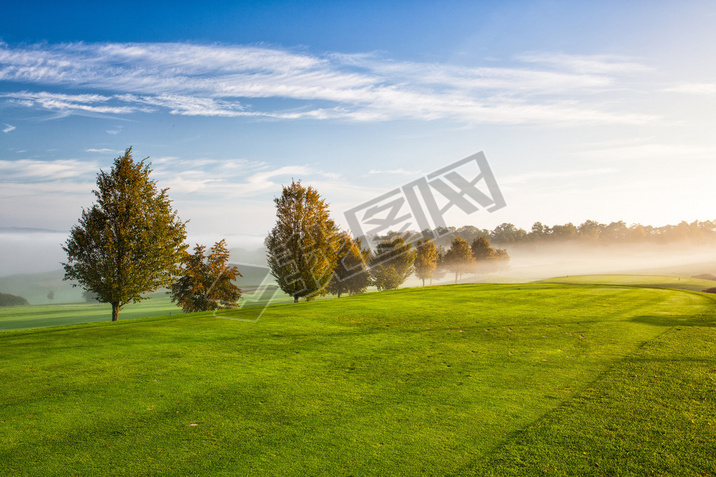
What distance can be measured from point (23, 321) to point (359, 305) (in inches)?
1569

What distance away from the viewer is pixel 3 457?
586 cm

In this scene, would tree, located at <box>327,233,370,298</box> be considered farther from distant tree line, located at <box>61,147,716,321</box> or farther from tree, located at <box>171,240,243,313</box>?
tree, located at <box>171,240,243,313</box>

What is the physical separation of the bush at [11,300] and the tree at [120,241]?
77592 millimetres

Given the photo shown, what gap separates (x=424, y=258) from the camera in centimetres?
6172

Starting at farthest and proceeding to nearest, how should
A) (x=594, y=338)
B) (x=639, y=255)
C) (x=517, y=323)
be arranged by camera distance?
(x=639, y=255) < (x=517, y=323) < (x=594, y=338)

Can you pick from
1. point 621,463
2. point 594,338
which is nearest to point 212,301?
point 594,338

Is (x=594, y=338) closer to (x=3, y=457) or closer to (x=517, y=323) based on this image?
(x=517, y=323)

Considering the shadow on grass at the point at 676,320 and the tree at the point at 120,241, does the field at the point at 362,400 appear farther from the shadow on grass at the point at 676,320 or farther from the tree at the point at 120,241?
the tree at the point at 120,241

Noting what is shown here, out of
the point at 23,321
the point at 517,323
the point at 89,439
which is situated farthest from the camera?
the point at 23,321

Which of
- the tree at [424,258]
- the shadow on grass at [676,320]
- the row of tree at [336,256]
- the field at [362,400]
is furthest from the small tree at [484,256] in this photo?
the field at [362,400]

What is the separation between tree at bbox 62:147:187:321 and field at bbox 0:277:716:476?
1056 centimetres

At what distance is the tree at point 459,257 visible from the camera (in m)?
68.8

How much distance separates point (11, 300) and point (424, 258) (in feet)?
274

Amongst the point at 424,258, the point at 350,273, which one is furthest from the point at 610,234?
the point at 350,273
